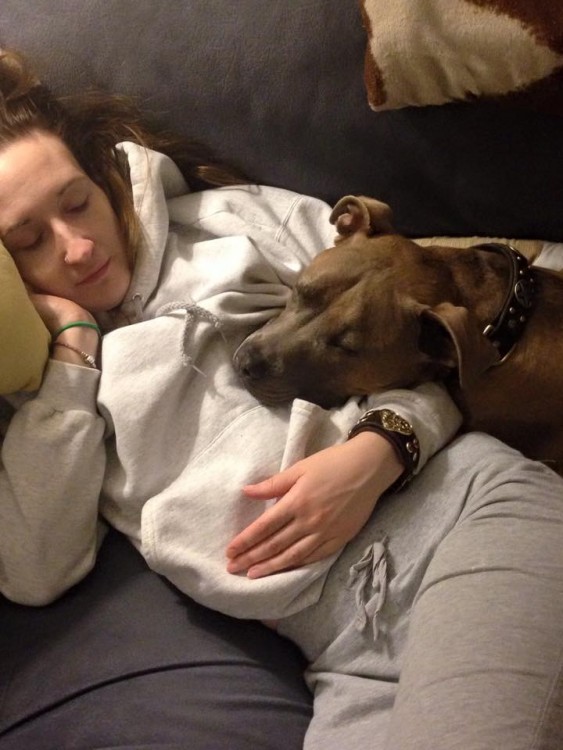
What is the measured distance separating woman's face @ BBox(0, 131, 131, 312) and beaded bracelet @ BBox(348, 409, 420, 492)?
57 centimetres

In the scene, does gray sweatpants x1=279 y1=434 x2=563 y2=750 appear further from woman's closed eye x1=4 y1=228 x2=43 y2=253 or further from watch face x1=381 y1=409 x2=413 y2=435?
woman's closed eye x1=4 y1=228 x2=43 y2=253

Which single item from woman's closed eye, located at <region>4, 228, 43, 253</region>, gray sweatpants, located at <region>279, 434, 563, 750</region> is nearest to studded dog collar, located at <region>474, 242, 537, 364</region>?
gray sweatpants, located at <region>279, 434, 563, 750</region>

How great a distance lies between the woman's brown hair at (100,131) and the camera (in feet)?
5.15

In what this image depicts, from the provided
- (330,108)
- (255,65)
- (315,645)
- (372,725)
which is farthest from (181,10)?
(372,725)

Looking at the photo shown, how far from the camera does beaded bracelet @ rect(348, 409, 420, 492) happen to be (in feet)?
4.27

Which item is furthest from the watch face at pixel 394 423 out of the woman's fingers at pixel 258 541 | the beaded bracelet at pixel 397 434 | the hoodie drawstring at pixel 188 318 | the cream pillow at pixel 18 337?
the cream pillow at pixel 18 337

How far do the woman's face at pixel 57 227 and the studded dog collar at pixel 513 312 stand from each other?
2.42ft

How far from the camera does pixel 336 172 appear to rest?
1706mm

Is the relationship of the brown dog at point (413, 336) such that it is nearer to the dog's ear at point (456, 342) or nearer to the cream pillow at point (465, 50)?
the dog's ear at point (456, 342)

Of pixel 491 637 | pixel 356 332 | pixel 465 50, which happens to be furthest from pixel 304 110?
pixel 491 637

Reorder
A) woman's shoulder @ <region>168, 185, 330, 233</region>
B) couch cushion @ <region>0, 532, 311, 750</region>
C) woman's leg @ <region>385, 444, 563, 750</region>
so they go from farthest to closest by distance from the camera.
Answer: woman's shoulder @ <region>168, 185, 330, 233</region>
couch cushion @ <region>0, 532, 311, 750</region>
woman's leg @ <region>385, 444, 563, 750</region>

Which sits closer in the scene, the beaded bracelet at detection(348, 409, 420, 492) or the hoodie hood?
the beaded bracelet at detection(348, 409, 420, 492)

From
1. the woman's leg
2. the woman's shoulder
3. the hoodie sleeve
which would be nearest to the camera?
the woman's leg

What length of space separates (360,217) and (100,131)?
2.00 ft
